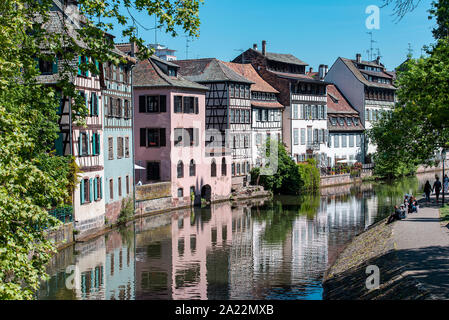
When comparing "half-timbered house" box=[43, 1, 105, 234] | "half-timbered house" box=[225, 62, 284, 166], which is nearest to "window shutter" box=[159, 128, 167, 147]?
"half-timbered house" box=[43, 1, 105, 234]

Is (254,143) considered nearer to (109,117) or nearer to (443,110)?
(109,117)

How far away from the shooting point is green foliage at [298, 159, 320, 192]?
59.9 meters

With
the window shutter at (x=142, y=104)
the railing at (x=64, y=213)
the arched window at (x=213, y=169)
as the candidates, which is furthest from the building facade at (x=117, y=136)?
the arched window at (x=213, y=169)

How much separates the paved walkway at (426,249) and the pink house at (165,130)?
1888 cm

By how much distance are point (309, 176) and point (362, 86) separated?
25606 mm

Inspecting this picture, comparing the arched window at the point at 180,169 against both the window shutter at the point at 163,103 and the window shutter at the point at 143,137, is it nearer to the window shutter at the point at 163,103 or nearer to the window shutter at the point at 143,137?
the window shutter at the point at 143,137

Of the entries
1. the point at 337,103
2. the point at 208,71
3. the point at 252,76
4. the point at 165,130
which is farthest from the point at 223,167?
the point at 337,103

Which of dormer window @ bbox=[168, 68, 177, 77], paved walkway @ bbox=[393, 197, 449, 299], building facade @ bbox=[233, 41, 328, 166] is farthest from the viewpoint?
building facade @ bbox=[233, 41, 328, 166]

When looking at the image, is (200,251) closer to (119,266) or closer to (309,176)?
(119,266)

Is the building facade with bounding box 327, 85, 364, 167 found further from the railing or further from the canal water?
the railing

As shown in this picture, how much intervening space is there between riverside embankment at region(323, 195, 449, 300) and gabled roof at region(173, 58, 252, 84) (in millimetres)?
27435

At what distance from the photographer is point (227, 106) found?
5616 cm

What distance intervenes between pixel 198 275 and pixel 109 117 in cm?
1539

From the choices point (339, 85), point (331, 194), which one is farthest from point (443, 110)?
point (339, 85)
